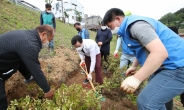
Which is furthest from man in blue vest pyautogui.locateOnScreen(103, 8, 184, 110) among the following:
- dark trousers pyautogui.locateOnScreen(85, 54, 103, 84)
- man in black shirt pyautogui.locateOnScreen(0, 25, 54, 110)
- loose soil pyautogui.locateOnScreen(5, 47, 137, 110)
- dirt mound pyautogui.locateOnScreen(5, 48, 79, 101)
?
dark trousers pyautogui.locateOnScreen(85, 54, 103, 84)

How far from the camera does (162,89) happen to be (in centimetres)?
139

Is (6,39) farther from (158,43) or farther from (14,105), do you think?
(158,43)

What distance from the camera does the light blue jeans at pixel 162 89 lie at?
138 centimetres

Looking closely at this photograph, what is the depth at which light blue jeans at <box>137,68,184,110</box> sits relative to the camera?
1.38 m

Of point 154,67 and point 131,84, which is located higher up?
point 154,67

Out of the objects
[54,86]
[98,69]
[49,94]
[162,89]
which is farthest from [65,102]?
[98,69]

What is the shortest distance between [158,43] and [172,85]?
0.47 metres

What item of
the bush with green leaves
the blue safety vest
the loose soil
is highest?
the blue safety vest

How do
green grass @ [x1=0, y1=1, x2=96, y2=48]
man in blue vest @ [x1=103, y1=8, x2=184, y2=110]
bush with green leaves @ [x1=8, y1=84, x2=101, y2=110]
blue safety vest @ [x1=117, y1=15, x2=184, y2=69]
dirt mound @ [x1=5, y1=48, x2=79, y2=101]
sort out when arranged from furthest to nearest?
1. green grass @ [x1=0, y1=1, x2=96, y2=48]
2. dirt mound @ [x1=5, y1=48, x2=79, y2=101]
3. bush with green leaves @ [x1=8, y1=84, x2=101, y2=110]
4. blue safety vest @ [x1=117, y1=15, x2=184, y2=69]
5. man in blue vest @ [x1=103, y1=8, x2=184, y2=110]

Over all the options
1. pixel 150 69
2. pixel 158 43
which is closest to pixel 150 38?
pixel 158 43

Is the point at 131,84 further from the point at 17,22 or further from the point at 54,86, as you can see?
the point at 17,22

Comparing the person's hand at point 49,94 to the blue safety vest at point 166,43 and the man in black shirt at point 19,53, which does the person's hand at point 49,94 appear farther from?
the blue safety vest at point 166,43

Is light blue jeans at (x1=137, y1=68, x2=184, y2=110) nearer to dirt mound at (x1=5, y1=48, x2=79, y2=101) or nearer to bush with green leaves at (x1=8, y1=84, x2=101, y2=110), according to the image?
bush with green leaves at (x1=8, y1=84, x2=101, y2=110)

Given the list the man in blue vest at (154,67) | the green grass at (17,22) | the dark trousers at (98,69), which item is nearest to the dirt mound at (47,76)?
the dark trousers at (98,69)
